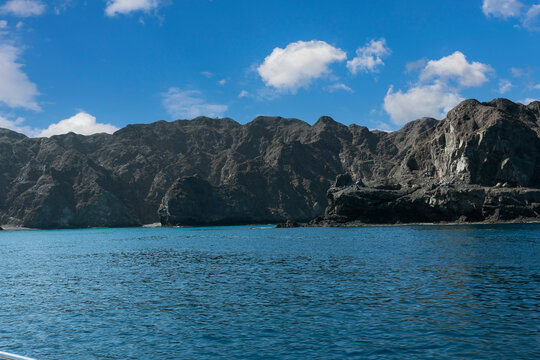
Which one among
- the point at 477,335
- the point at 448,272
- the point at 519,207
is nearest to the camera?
the point at 477,335

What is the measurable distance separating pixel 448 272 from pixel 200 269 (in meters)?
28.8

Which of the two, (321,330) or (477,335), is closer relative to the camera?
(477,335)

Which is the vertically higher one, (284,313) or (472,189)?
(472,189)

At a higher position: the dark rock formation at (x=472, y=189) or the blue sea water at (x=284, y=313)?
the dark rock formation at (x=472, y=189)

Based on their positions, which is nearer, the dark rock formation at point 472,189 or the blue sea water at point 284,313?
the blue sea water at point 284,313

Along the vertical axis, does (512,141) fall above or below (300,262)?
above

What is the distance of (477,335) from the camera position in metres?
22.7

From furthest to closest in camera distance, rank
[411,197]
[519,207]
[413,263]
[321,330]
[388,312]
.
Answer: [411,197] → [519,207] → [413,263] → [388,312] → [321,330]

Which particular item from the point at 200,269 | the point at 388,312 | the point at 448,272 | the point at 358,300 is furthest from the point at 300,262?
the point at 388,312

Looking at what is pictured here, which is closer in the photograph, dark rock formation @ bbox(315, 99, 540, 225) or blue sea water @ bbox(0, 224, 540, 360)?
blue sea water @ bbox(0, 224, 540, 360)

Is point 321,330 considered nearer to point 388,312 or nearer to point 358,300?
point 388,312

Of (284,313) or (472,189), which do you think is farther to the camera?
(472,189)

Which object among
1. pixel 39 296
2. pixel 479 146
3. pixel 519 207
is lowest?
pixel 39 296

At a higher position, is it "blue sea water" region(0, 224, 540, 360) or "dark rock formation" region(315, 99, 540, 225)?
"dark rock formation" region(315, 99, 540, 225)
